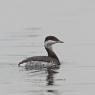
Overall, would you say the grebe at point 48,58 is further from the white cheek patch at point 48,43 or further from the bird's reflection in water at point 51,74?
the bird's reflection in water at point 51,74

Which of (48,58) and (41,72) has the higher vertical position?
(48,58)

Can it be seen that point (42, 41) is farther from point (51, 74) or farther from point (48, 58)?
point (51, 74)

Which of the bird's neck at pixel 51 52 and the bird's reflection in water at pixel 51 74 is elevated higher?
the bird's neck at pixel 51 52

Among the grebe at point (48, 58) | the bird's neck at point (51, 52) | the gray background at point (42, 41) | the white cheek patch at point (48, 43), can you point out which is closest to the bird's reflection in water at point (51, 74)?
the gray background at point (42, 41)

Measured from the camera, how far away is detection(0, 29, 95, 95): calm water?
23.8 m

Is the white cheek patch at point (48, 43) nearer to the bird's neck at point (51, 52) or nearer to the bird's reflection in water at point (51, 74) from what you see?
the bird's neck at point (51, 52)

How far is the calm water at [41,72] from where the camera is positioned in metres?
23.8

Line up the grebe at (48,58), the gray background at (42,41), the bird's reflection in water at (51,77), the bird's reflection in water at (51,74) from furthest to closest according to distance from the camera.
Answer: the grebe at (48,58), the bird's reflection in water at (51,74), the gray background at (42,41), the bird's reflection in water at (51,77)

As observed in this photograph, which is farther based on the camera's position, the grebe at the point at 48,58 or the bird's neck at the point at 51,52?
the bird's neck at the point at 51,52

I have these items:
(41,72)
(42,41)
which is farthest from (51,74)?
(42,41)

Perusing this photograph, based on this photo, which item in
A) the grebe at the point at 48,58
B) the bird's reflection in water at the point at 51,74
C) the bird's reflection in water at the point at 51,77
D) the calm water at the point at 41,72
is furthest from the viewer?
the grebe at the point at 48,58

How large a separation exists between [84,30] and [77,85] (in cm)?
1295

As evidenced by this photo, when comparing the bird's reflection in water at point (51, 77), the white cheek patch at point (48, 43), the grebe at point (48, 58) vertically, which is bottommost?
the bird's reflection in water at point (51, 77)

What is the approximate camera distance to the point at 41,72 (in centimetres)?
2752
